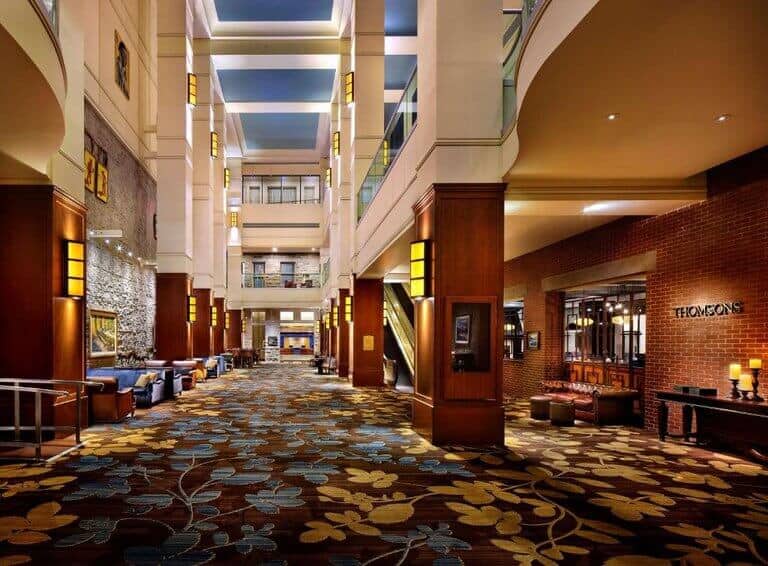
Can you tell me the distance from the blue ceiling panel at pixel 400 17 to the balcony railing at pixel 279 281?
49.1 ft

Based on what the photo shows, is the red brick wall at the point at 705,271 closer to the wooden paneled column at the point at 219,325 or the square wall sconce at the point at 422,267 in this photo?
the square wall sconce at the point at 422,267

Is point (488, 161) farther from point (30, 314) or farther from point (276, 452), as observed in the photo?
point (30, 314)

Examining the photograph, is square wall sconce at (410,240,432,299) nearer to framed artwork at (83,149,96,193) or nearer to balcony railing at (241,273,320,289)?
framed artwork at (83,149,96,193)

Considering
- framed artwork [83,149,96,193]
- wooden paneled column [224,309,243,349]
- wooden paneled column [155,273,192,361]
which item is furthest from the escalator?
wooden paneled column [224,309,243,349]

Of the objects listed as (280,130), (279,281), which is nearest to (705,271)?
(280,130)

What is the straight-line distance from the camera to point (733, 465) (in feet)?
18.2

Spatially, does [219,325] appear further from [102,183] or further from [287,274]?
[102,183]

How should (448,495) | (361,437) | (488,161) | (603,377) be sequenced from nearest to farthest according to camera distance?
1. (448,495)
2. (488,161)
3. (361,437)
4. (603,377)

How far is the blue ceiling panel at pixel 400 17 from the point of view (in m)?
13.7

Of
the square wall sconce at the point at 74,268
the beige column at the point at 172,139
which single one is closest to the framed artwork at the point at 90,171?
the beige column at the point at 172,139

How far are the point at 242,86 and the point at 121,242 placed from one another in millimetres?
9988

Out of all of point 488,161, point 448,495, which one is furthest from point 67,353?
point 488,161

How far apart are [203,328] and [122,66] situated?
850 centimetres

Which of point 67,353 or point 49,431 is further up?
point 67,353
